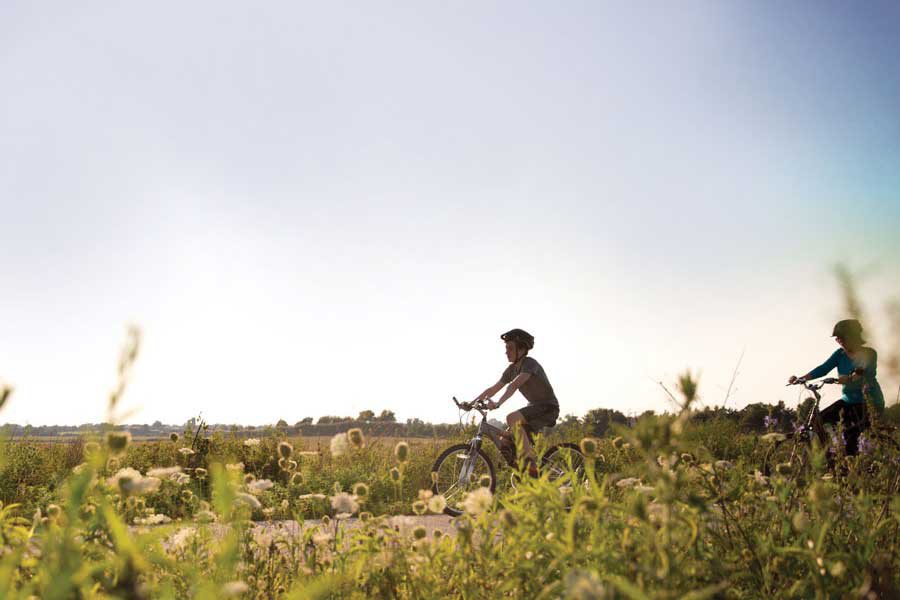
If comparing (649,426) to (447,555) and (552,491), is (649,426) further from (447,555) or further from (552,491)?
(447,555)

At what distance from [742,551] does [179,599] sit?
2.34 metres

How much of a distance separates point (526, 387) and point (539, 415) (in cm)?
38

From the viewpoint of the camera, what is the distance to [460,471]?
7.68 m

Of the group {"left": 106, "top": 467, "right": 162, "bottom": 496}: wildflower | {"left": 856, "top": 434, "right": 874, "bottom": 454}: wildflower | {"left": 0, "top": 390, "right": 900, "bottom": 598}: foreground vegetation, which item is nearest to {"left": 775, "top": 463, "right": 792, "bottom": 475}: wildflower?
{"left": 0, "top": 390, "right": 900, "bottom": 598}: foreground vegetation

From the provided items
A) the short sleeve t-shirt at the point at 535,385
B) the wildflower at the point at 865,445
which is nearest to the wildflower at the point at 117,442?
the wildflower at the point at 865,445

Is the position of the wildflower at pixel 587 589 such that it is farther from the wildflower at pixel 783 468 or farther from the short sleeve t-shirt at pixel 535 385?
the short sleeve t-shirt at pixel 535 385

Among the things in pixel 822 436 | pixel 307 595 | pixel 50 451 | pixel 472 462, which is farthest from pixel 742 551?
pixel 50 451

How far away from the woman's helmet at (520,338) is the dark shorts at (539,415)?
2.50ft

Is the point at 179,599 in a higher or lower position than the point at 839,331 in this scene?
lower

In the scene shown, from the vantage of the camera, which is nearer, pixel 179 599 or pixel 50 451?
pixel 179 599

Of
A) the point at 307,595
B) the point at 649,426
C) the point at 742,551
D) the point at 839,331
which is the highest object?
the point at 839,331

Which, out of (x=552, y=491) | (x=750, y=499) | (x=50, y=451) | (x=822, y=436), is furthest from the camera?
(x=50, y=451)

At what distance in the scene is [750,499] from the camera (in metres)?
3.11

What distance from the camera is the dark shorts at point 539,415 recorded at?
7.75 meters
